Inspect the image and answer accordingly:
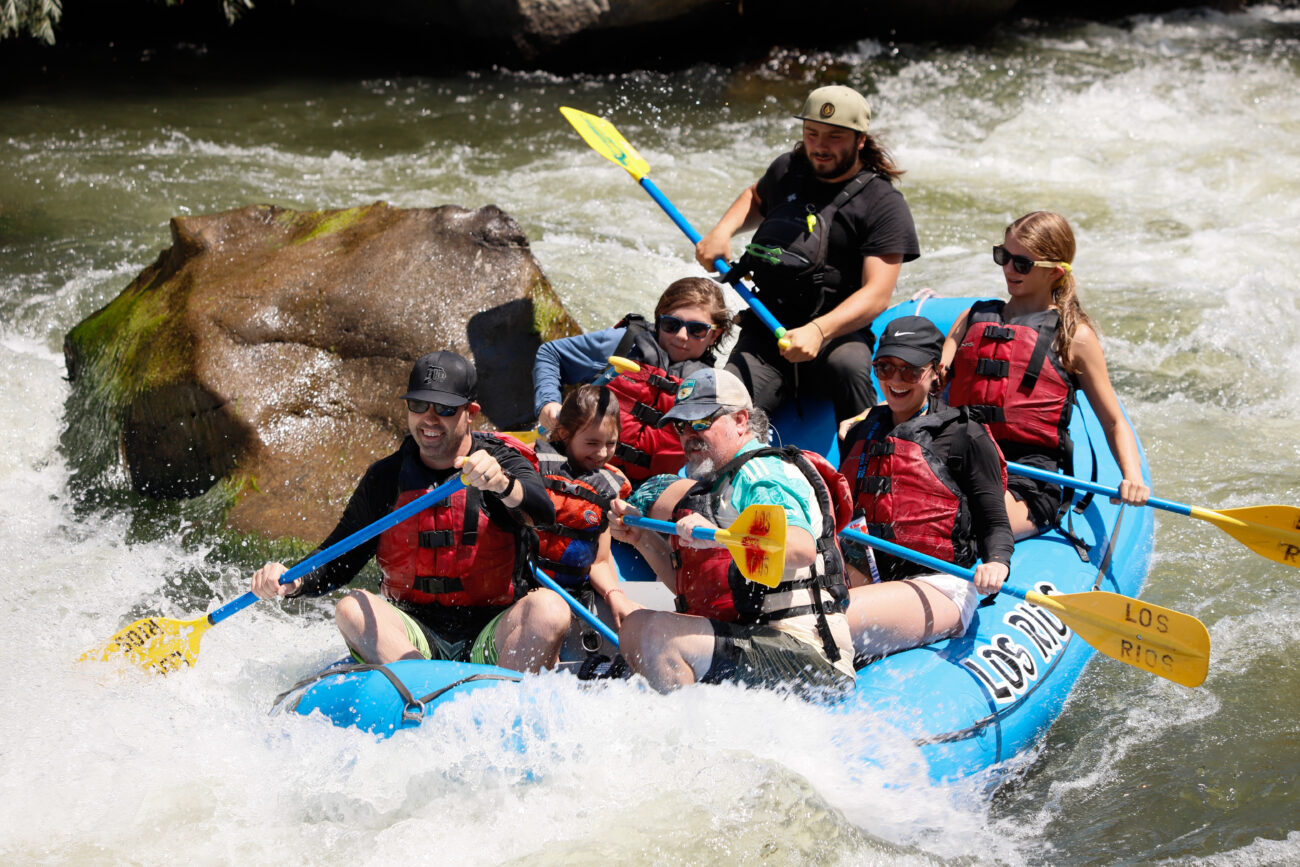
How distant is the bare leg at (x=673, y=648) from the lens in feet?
9.41

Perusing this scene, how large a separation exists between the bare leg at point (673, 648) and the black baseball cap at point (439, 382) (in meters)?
0.72

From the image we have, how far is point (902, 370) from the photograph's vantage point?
3336 mm

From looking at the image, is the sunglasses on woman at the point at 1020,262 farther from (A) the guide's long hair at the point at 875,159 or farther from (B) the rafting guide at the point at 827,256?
(A) the guide's long hair at the point at 875,159

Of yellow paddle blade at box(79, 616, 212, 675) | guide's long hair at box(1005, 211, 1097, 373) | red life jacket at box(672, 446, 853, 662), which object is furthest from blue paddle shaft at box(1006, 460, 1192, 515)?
yellow paddle blade at box(79, 616, 212, 675)

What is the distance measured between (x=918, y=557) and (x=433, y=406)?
4.49ft

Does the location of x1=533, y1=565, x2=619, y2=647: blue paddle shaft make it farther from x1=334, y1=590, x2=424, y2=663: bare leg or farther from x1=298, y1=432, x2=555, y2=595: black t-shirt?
x1=334, y1=590, x2=424, y2=663: bare leg

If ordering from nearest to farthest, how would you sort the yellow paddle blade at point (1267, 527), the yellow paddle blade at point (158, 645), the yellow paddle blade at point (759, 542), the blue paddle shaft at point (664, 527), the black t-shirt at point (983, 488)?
the yellow paddle blade at point (759, 542)
the blue paddle shaft at point (664, 527)
the black t-shirt at point (983, 488)
the yellow paddle blade at point (158, 645)
the yellow paddle blade at point (1267, 527)

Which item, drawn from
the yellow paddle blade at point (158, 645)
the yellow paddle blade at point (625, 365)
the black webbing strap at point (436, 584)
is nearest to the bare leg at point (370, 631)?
the black webbing strap at point (436, 584)

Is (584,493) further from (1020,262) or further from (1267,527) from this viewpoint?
(1267,527)

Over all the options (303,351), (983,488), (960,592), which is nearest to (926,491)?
(983,488)

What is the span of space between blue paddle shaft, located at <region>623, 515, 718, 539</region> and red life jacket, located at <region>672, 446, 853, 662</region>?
0.04 meters

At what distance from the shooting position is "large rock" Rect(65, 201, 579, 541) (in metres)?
4.61

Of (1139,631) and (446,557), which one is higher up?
(446,557)

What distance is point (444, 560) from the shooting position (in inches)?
121
